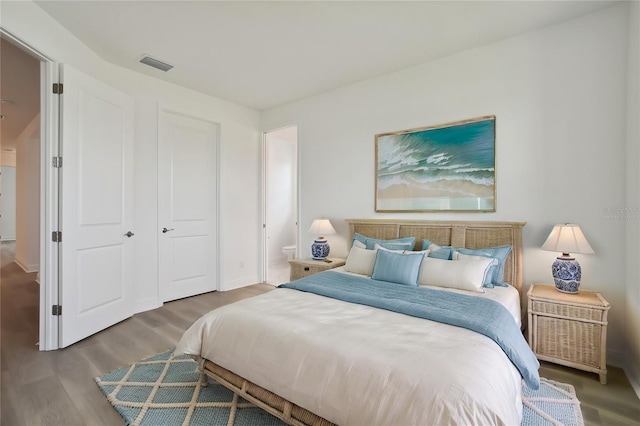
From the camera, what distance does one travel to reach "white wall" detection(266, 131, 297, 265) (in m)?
6.43

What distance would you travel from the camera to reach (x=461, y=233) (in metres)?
3.00

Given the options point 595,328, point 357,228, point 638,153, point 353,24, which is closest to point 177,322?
point 357,228

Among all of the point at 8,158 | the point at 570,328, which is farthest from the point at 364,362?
the point at 8,158

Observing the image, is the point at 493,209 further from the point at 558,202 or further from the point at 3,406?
the point at 3,406

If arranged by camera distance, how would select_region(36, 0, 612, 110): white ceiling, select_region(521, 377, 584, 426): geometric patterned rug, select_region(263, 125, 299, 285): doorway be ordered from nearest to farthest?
select_region(521, 377, 584, 426): geometric patterned rug → select_region(36, 0, 612, 110): white ceiling → select_region(263, 125, 299, 285): doorway

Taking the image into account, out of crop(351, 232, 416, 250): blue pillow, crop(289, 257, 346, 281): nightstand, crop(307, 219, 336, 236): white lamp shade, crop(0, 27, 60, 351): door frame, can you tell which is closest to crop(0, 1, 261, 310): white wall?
crop(0, 27, 60, 351): door frame

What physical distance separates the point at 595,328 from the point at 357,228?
7.50 ft

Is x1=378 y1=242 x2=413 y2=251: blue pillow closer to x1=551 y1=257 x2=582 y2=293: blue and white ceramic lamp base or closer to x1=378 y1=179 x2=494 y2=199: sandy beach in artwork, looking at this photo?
x1=378 y1=179 x2=494 y2=199: sandy beach in artwork

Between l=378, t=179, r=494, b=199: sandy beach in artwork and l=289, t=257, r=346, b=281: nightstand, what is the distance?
97 cm

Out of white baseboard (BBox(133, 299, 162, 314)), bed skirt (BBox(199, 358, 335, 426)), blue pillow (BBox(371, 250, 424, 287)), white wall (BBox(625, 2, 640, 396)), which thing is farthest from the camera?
white baseboard (BBox(133, 299, 162, 314))

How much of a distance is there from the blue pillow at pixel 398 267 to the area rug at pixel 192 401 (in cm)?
103

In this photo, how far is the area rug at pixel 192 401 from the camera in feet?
5.73

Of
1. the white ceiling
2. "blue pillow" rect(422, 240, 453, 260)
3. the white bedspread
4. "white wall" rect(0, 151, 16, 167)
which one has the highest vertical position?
the white ceiling

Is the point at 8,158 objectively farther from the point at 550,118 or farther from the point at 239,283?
the point at 550,118
